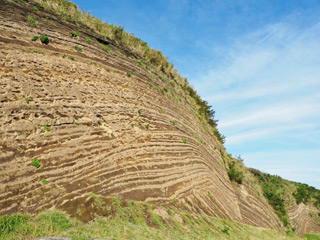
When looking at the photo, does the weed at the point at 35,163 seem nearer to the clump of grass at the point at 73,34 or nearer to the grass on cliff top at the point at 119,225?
the grass on cliff top at the point at 119,225

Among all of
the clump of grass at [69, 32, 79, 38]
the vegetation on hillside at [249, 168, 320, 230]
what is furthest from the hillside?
the vegetation on hillside at [249, 168, 320, 230]

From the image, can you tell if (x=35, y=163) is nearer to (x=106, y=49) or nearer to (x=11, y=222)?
(x=11, y=222)

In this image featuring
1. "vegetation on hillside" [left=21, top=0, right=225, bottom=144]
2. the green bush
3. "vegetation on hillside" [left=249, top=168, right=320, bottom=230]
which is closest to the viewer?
the green bush

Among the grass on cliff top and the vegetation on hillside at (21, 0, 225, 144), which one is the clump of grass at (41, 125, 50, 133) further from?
the vegetation on hillside at (21, 0, 225, 144)

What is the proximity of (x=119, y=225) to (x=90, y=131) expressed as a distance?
11.5ft


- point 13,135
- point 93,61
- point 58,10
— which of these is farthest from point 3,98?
point 58,10

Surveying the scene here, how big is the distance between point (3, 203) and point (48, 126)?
2600 millimetres

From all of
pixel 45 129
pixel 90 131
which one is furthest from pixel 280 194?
pixel 45 129

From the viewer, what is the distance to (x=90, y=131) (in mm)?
8578

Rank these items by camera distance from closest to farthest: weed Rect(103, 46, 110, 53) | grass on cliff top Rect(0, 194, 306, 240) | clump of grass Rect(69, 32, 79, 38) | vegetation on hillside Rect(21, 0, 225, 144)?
grass on cliff top Rect(0, 194, 306, 240) < clump of grass Rect(69, 32, 79, 38) < vegetation on hillside Rect(21, 0, 225, 144) < weed Rect(103, 46, 110, 53)

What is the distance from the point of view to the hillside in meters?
6.62

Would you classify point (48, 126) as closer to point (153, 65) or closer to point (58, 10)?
point (58, 10)

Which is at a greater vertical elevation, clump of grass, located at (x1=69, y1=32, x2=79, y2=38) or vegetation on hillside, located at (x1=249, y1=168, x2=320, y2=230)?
clump of grass, located at (x1=69, y1=32, x2=79, y2=38)

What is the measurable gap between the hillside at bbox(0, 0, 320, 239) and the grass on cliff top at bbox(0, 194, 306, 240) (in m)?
0.08
